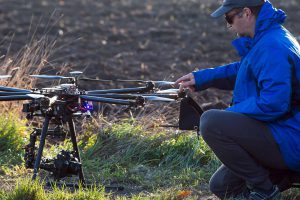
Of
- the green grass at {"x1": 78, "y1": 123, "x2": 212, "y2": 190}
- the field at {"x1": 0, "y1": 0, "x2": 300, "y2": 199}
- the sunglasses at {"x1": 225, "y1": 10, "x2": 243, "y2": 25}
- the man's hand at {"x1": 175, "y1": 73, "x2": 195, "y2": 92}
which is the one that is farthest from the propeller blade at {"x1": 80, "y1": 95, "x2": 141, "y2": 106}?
the green grass at {"x1": 78, "y1": 123, "x2": 212, "y2": 190}

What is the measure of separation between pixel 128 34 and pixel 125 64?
9.73 ft

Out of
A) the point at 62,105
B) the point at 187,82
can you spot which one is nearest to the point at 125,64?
the point at 187,82

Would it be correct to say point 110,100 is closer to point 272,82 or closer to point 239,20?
point 239,20

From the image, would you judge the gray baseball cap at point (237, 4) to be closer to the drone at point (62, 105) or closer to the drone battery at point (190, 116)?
the drone at point (62, 105)

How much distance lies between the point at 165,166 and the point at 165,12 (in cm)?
1169

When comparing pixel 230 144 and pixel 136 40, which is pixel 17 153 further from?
pixel 136 40

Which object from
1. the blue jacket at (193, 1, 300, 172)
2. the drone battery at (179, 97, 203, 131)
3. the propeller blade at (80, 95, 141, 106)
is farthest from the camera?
the drone battery at (179, 97, 203, 131)

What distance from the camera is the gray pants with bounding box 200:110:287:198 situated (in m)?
6.01

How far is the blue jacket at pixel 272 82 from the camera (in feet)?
18.9

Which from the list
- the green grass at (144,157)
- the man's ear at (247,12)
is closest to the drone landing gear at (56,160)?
the green grass at (144,157)

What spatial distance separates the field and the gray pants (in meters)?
0.49

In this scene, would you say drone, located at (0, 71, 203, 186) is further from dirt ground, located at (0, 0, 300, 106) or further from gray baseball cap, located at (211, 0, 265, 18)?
dirt ground, located at (0, 0, 300, 106)

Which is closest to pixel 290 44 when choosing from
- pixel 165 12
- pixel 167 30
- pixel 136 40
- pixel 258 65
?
pixel 258 65

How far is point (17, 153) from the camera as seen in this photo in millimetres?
8000
